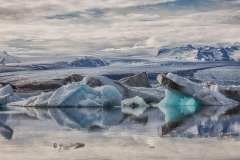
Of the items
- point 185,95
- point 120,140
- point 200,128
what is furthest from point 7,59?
point 120,140

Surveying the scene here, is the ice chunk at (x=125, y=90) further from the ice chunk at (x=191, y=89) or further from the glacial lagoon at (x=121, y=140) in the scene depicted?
the glacial lagoon at (x=121, y=140)

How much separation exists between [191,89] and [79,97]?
4.04 metres

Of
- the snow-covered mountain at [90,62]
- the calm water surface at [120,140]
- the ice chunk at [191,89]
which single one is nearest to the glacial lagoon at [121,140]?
the calm water surface at [120,140]

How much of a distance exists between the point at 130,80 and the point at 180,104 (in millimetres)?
5391

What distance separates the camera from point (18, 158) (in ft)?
21.7

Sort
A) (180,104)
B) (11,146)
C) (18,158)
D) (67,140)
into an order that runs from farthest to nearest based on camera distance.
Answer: (180,104) < (67,140) < (11,146) < (18,158)

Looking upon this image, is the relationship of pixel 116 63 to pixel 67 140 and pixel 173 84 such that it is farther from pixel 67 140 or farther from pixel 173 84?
pixel 67 140

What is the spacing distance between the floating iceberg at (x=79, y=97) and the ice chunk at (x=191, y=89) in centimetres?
199

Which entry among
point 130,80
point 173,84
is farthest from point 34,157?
point 130,80

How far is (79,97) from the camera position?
60.7 feet

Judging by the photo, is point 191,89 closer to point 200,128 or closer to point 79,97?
point 79,97

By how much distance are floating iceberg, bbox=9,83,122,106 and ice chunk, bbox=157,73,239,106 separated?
1991 mm

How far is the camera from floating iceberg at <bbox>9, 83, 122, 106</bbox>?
18141mm

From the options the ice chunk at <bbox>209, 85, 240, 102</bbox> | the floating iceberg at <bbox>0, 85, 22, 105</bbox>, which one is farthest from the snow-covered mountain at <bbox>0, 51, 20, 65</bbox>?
the ice chunk at <bbox>209, 85, 240, 102</bbox>
